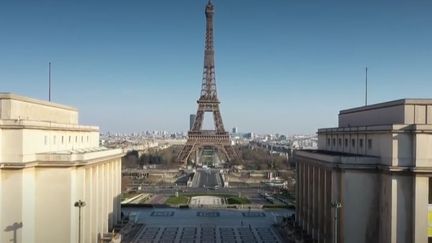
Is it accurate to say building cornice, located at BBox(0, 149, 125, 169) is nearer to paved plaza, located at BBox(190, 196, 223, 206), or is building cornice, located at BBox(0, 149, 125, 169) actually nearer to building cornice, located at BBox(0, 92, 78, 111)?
building cornice, located at BBox(0, 92, 78, 111)

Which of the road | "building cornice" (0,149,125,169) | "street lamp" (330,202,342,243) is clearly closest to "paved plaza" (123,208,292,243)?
"building cornice" (0,149,125,169)

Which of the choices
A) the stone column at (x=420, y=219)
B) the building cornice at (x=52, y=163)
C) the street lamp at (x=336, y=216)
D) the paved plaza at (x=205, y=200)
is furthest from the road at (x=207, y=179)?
the stone column at (x=420, y=219)

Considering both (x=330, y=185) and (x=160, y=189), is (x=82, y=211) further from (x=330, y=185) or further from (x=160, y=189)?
(x=160, y=189)

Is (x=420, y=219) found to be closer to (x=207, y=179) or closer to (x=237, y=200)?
(x=237, y=200)

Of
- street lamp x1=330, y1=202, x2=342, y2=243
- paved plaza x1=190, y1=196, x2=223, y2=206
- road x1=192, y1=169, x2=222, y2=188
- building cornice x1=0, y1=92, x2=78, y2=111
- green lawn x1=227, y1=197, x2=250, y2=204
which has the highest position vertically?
building cornice x1=0, y1=92, x2=78, y2=111

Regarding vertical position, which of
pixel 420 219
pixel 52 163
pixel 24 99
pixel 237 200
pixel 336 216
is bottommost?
pixel 237 200

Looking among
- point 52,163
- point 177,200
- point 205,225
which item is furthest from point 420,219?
point 177,200

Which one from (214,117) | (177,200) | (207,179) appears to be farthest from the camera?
(214,117)
